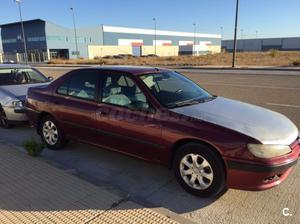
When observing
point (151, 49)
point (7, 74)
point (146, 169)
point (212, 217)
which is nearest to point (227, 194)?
point (212, 217)

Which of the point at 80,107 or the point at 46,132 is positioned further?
the point at 46,132

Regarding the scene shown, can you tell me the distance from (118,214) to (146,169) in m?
1.24

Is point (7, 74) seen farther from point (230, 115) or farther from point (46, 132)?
point (230, 115)

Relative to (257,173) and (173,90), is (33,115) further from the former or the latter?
(257,173)

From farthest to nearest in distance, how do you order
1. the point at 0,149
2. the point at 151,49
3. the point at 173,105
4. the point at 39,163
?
the point at 151,49
the point at 0,149
the point at 39,163
the point at 173,105

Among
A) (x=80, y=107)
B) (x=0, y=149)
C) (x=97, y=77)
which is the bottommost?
(x=0, y=149)

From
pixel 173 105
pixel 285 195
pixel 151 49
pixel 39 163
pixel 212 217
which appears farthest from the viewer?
pixel 151 49

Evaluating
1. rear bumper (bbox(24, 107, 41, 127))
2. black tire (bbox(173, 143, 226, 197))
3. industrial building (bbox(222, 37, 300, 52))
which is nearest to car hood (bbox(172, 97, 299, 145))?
black tire (bbox(173, 143, 226, 197))

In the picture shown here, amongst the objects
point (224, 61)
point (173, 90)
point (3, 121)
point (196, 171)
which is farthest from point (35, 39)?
point (196, 171)

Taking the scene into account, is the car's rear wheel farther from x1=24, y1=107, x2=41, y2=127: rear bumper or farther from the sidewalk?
the sidewalk

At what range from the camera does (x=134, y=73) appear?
13.8 ft

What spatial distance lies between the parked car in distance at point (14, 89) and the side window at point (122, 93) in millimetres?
2922

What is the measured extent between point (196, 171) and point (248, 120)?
85cm

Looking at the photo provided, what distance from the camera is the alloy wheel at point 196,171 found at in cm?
336
